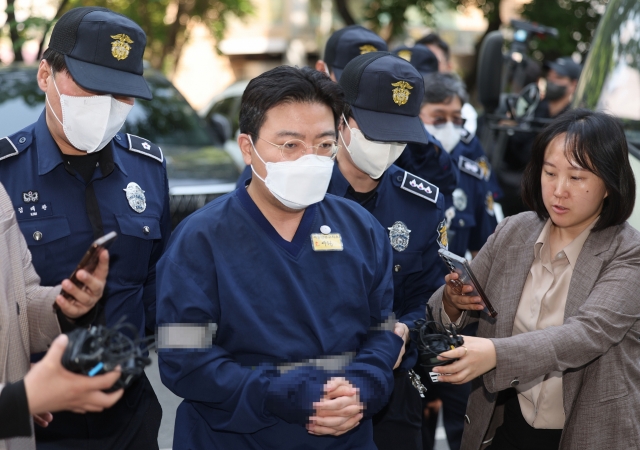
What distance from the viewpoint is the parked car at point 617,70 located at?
4.80m

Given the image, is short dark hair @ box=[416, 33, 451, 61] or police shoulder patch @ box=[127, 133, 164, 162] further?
short dark hair @ box=[416, 33, 451, 61]

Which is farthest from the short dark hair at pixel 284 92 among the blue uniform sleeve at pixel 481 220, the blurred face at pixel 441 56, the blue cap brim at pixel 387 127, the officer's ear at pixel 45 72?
the blurred face at pixel 441 56

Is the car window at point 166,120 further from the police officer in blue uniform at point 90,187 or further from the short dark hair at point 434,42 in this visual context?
the police officer in blue uniform at point 90,187

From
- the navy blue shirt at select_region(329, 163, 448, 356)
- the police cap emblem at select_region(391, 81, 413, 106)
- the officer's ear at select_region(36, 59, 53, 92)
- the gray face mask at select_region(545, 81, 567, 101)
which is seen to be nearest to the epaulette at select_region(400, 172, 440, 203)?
the navy blue shirt at select_region(329, 163, 448, 356)

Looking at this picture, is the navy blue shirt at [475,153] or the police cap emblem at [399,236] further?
the navy blue shirt at [475,153]

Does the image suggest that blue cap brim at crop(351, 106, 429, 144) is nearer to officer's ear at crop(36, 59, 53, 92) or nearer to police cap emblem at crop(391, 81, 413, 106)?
police cap emblem at crop(391, 81, 413, 106)

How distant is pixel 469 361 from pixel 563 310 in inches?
18.3

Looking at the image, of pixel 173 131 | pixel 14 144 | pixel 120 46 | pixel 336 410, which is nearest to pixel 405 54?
pixel 173 131

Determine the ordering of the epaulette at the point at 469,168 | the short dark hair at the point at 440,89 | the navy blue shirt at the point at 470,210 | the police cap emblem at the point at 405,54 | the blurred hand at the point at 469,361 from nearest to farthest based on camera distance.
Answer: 1. the blurred hand at the point at 469,361
2. the navy blue shirt at the point at 470,210
3. the short dark hair at the point at 440,89
4. the epaulette at the point at 469,168
5. the police cap emblem at the point at 405,54

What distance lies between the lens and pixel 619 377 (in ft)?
9.44

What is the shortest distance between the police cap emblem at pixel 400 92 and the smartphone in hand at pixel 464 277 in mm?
873

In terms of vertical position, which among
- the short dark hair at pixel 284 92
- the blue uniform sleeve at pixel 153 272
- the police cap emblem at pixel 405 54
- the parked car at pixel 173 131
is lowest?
the parked car at pixel 173 131

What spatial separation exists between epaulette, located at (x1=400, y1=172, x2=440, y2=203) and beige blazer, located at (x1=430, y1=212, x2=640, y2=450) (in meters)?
0.69

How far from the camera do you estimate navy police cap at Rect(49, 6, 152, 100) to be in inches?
124
